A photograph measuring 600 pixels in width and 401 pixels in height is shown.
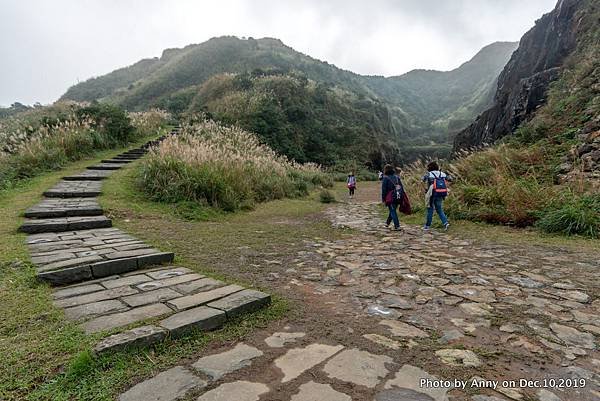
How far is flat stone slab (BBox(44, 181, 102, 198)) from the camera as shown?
5.36 m

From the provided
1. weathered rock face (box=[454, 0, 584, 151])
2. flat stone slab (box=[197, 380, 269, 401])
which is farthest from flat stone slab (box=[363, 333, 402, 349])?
weathered rock face (box=[454, 0, 584, 151])

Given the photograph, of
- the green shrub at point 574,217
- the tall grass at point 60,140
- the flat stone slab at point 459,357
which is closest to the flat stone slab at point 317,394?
the flat stone slab at point 459,357

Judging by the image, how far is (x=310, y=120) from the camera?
2320 centimetres

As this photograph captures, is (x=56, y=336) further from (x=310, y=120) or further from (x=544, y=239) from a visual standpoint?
(x=310, y=120)

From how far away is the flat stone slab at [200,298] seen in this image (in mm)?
2082

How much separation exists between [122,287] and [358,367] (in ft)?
6.00

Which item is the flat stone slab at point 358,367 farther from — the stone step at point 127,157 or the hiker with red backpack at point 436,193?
the stone step at point 127,157

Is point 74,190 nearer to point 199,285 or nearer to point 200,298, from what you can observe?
point 199,285

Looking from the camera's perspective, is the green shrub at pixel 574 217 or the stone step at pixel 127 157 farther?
the stone step at pixel 127 157

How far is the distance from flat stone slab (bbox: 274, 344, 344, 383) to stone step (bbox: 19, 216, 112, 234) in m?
3.62

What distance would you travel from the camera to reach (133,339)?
1.62 meters

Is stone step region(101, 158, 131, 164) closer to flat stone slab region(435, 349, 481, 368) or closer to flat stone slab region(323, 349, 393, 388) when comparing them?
flat stone slab region(323, 349, 393, 388)

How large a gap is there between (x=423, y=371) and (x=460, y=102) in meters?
79.4

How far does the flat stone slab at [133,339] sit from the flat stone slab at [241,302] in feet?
1.36
